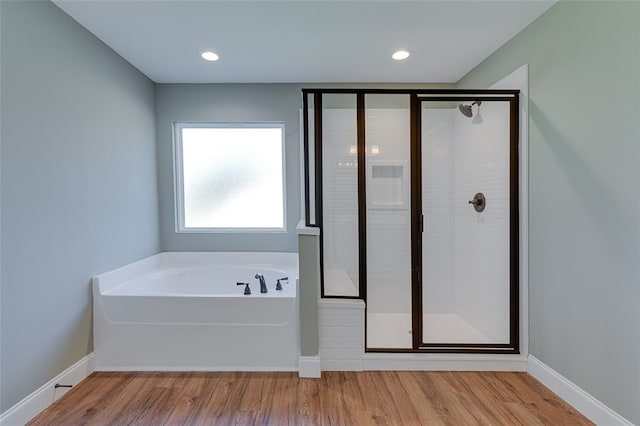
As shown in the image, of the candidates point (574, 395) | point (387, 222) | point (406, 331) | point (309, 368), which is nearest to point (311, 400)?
point (309, 368)

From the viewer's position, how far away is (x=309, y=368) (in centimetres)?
211

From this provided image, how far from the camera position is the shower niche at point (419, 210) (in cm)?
223

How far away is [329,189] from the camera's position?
2.25 m

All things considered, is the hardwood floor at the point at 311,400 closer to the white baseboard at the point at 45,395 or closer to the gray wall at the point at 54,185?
the white baseboard at the point at 45,395

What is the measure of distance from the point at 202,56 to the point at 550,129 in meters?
2.66

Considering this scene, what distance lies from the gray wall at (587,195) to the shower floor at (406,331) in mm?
464

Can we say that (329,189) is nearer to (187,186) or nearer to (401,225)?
(401,225)

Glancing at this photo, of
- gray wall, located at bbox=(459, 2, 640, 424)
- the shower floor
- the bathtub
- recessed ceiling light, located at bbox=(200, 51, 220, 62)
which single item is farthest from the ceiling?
the shower floor

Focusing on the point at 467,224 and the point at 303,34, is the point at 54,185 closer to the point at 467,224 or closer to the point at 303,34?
the point at 303,34

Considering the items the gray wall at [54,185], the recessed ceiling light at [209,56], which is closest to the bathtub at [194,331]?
the gray wall at [54,185]

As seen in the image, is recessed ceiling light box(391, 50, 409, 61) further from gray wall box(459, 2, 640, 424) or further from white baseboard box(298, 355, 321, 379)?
white baseboard box(298, 355, 321, 379)

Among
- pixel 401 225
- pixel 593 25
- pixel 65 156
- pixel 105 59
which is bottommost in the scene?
pixel 401 225

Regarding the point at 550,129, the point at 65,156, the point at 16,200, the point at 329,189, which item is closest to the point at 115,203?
the point at 65,156

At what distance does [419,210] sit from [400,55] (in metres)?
1.33
